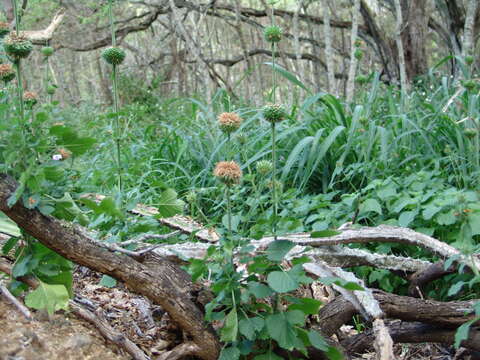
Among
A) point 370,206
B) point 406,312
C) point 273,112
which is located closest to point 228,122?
point 273,112

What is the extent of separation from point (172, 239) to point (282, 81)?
8447 millimetres

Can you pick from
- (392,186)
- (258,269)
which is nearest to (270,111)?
(258,269)

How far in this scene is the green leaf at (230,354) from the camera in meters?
1.27

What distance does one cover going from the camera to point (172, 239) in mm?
1949

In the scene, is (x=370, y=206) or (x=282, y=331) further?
(x=370, y=206)

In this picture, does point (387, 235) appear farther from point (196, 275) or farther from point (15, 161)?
point (15, 161)

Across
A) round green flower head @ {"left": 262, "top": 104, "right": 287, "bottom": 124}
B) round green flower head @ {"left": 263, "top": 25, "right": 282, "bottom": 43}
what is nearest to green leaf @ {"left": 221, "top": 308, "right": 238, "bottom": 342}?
round green flower head @ {"left": 262, "top": 104, "right": 287, "bottom": 124}

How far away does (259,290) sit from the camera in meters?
1.25

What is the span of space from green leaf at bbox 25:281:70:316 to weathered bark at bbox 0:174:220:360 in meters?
0.08

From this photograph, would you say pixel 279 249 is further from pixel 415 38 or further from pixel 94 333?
pixel 415 38

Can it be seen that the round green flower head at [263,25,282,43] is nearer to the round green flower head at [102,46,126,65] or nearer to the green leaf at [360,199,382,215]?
the round green flower head at [102,46,126,65]

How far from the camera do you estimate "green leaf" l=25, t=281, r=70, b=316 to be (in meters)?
1.26

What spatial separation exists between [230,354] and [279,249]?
0.27m

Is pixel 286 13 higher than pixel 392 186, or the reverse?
pixel 286 13
